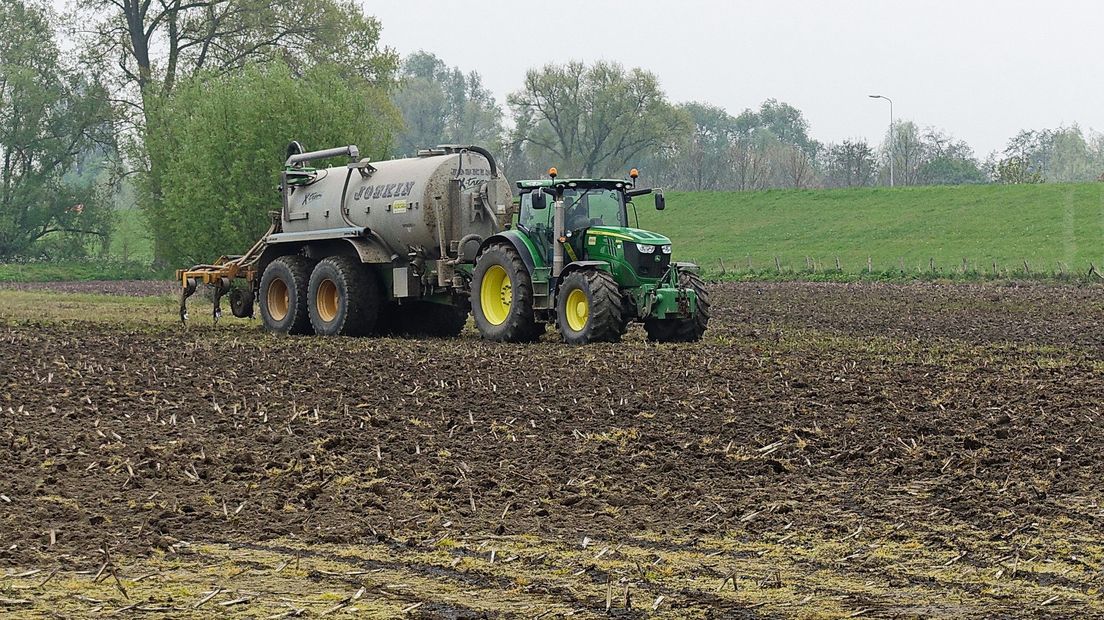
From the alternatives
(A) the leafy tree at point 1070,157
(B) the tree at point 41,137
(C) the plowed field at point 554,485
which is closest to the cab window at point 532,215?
(C) the plowed field at point 554,485

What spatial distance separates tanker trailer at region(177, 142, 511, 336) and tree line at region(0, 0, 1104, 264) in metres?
9.85

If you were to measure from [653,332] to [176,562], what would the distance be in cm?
1295

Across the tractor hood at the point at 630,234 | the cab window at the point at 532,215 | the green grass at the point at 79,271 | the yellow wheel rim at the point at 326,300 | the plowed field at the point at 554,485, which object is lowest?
the plowed field at the point at 554,485

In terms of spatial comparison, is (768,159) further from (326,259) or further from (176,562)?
(176,562)

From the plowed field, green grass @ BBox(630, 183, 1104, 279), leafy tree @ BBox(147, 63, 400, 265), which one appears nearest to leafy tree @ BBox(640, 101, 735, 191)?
green grass @ BBox(630, 183, 1104, 279)

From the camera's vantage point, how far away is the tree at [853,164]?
9700cm

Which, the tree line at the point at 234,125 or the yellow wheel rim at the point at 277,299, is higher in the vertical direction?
the tree line at the point at 234,125

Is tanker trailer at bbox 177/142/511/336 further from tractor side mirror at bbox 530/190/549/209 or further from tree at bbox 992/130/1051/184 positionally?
tree at bbox 992/130/1051/184

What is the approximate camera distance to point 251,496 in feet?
28.2

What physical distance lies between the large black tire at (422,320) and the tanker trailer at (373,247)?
0.02 meters

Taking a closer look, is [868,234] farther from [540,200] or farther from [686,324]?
[540,200]

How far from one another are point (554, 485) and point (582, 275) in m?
9.54

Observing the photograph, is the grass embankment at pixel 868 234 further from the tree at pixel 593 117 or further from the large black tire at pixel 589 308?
the large black tire at pixel 589 308

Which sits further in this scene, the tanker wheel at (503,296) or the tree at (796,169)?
the tree at (796,169)
